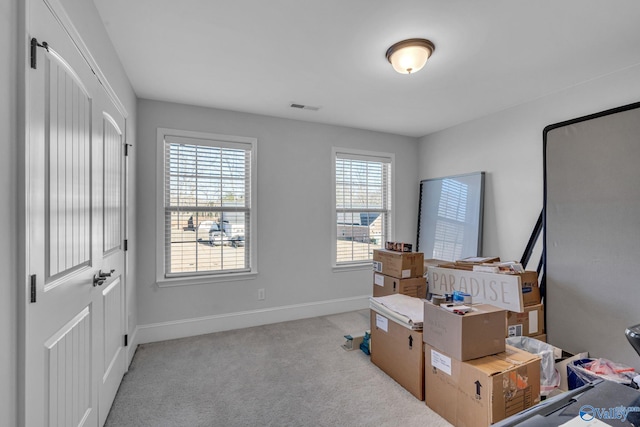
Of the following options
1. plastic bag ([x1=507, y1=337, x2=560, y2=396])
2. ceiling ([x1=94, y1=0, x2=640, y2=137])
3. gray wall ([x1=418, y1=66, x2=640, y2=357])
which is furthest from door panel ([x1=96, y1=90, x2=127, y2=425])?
gray wall ([x1=418, y1=66, x2=640, y2=357])

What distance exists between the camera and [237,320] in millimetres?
3520

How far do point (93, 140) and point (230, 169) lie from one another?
1.87 meters

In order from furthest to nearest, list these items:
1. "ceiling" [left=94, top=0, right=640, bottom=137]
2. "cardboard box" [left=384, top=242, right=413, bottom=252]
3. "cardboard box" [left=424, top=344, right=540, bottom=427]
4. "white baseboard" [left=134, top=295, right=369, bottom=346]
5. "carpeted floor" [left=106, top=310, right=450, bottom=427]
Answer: "white baseboard" [left=134, top=295, right=369, bottom=346]
"cardboard box" [left=384, top=242, right=413, bottom=252]
"carpeted floor" [left=106, top=310, right=450, bottom=427]
"ceiling" [left=94, top=0, right=640, bottom=137]
"cardboard box" [left=424, top=344, right=540, bottom=427]

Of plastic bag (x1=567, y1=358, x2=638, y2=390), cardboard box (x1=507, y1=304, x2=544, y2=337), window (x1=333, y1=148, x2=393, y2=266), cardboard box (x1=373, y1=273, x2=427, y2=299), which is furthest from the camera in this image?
window (x1=333, y1=148, x2=393, y2=266)

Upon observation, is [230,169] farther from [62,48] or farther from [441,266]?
[441,266]

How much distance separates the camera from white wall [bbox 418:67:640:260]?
267 centimetres

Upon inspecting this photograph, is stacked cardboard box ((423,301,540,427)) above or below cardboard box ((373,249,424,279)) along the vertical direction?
below

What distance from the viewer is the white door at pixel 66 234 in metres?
1.09

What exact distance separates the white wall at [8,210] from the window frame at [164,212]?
7.60ft

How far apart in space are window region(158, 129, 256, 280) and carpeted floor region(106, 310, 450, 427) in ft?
2.71

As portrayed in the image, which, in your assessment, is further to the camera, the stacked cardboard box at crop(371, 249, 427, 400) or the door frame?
the stacked cardboard box at crop(371, 249, 427, 400)

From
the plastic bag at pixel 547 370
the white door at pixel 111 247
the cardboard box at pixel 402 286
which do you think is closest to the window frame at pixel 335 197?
the cardboard box at pixel 402 286

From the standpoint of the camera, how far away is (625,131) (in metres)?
2.47

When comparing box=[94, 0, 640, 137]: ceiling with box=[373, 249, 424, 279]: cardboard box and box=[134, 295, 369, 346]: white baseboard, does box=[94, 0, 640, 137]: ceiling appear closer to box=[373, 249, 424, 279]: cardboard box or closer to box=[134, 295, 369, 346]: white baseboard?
box=[373, 249, 424, 279]: cardboard box
